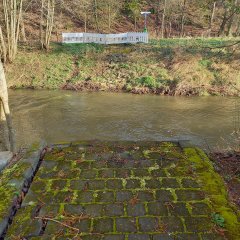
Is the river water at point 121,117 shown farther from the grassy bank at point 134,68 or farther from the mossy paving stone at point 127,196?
the mossy paving stone at point 127,196

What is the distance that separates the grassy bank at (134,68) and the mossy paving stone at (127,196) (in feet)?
41.9

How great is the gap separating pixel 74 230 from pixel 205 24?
34.5 metres

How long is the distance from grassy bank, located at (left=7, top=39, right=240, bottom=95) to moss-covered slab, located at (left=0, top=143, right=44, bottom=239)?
1307cm

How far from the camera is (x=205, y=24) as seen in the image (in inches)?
1326

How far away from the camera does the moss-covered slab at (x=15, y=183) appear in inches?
121

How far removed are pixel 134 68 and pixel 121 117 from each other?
7.10m

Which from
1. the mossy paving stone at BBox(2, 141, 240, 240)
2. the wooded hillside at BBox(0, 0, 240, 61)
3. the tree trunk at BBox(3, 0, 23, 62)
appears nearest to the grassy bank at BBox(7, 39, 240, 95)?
the tree trunk at BBox(3, 0, 23, 62)

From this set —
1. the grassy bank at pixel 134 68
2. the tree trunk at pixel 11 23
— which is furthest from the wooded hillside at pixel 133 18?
the grassy bank at pixel 134 68

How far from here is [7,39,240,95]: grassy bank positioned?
1731cm

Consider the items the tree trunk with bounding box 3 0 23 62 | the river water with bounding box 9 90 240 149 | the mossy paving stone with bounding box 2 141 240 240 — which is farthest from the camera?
the tree trunk with bounding box 3 0 23 62

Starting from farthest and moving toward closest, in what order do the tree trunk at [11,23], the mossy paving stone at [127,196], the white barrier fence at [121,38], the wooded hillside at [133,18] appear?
the wooded hillside at [133,18] < the white barrier fence at [121,38] < the tree trunk at [11,23] < the mossy paving stone at [127,196]

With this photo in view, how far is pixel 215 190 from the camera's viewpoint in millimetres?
3518

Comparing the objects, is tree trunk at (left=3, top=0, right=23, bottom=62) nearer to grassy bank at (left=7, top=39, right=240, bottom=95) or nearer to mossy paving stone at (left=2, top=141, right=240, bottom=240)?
grassy bank at (left=7, top=39, right=240, bottom=95)

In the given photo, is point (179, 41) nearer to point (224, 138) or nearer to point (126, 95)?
point (126, 95)
